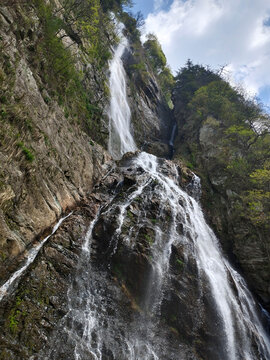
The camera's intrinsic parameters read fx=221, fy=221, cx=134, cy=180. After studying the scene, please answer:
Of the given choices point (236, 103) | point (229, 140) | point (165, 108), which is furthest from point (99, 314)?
point (165, 108)

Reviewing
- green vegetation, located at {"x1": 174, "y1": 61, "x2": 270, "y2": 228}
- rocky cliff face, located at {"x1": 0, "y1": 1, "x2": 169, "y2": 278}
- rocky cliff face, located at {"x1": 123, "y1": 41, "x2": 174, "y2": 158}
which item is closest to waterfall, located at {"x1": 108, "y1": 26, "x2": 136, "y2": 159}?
rocky cliff face, located at {"x1": 123, "y1": 41, "x2": 174, "y2": 158}

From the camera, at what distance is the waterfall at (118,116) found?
1977 cm

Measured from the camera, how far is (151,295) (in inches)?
322

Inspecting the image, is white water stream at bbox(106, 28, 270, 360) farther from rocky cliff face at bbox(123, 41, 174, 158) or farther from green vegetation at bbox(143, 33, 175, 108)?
green vegetation at bbox(143, 33, 175, 108)

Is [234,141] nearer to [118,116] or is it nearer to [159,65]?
[118,116]

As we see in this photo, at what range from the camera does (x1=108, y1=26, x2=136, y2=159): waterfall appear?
19.8 metres

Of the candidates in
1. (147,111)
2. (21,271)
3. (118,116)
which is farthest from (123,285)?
(147,111)

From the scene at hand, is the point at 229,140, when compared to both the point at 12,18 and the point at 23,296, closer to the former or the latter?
the point at 12,18

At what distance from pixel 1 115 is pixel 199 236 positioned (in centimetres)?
1044

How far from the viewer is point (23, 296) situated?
6.17 meters

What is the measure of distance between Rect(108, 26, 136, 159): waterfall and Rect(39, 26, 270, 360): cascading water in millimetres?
8391

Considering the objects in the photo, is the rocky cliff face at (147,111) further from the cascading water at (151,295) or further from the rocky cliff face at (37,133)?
the cascading water at (151,295)

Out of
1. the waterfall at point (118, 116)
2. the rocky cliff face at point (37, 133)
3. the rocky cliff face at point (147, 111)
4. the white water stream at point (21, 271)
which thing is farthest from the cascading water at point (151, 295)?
the rocky cliff face at point (147, 111)

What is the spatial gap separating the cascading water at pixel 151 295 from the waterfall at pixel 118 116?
839 centimetres
